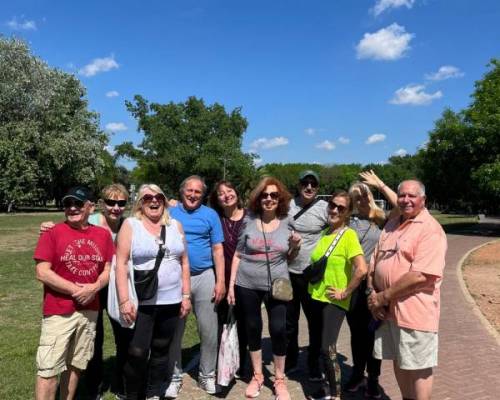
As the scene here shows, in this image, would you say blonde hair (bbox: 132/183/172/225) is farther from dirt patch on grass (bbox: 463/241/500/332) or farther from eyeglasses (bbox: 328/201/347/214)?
dirt patch on grass (bbox: 463/241/500/332)

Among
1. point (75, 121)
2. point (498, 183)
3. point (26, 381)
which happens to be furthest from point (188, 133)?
point (26, 381)

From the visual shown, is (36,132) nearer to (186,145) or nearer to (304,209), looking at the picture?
(186,145)

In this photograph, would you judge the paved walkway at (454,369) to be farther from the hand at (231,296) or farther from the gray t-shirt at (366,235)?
the gray t-shirt at (366,235)

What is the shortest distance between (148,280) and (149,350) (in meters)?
0.63

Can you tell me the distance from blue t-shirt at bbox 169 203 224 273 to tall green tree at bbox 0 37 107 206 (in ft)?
114

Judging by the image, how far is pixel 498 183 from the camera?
21484 mm

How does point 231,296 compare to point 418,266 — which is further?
point 231,296

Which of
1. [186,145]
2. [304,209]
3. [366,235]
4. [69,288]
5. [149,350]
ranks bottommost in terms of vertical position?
Result: [149,350]

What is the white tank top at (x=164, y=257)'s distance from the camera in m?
3.67

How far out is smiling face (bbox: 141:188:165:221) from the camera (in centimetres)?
382

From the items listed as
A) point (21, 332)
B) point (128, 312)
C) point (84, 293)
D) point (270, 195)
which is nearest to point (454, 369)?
point (270, 195)

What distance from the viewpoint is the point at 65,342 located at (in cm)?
344

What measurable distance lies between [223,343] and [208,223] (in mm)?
1160

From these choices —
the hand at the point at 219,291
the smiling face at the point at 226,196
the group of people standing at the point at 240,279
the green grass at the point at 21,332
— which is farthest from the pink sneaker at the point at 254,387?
the smiling face at the point at 226,196
